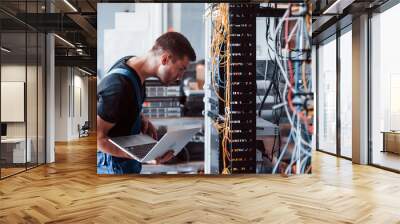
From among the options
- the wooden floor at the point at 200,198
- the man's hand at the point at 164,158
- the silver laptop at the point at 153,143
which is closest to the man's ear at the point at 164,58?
the silver laptop at the point at 153,143

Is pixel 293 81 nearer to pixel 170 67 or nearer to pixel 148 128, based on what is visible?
pixel 170 67

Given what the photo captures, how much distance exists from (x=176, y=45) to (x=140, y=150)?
168 cm

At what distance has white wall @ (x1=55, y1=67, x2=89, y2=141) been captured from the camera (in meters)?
15.3

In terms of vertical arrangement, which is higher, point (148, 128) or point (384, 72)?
point (384, 72)

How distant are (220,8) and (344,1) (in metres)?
2.42

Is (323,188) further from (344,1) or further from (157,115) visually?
(344,1)

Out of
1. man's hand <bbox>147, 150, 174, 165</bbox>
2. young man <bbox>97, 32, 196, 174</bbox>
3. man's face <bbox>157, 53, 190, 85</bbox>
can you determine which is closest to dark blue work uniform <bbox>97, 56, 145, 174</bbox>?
young man <bbox>97, 32, 196, 174</bbox>

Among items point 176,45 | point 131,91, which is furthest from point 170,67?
point 131,91

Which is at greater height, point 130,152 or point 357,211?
point 130,152

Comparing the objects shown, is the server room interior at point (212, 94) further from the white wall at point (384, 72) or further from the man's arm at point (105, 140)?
the white wall at point (384, 72)

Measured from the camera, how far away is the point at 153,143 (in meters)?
5.67

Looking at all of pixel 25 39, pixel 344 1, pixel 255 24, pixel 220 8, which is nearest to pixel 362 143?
pixel 344 1

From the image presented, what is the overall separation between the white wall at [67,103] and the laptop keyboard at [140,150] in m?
10.6

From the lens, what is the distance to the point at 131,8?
5.69 m
